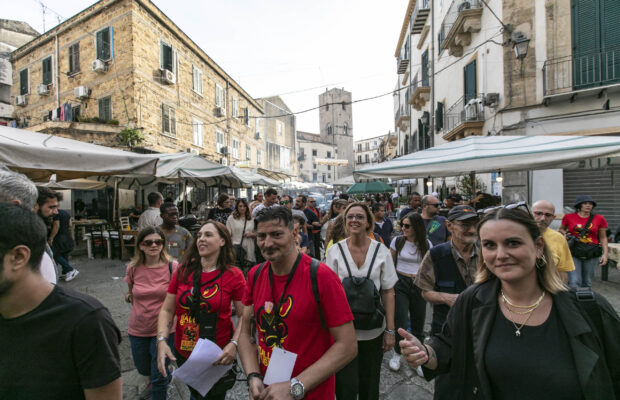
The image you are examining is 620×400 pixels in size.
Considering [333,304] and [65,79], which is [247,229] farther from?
[65,79]

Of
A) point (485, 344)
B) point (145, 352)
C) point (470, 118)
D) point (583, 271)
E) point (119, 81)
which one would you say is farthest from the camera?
point (119, 81)

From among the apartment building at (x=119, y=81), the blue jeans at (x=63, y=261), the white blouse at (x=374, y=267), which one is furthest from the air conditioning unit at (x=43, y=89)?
the white blouse at (x=374, y=267)

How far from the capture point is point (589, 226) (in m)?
4.92

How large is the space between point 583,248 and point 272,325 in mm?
5492

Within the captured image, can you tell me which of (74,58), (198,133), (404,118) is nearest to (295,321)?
(198,133)

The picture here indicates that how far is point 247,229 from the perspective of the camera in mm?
5543

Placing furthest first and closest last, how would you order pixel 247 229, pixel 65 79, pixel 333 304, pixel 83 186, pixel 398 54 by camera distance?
pixel 398 54
pixel 65 79
pixel 83 186
pixel 247 229
pixel 333 304

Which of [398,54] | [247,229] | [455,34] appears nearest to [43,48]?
[247,229]

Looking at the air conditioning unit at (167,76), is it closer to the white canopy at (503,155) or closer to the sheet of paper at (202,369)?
the white canopy at (503,155)

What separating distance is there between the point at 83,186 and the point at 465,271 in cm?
1201

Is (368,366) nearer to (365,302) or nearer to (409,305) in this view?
(365,302)

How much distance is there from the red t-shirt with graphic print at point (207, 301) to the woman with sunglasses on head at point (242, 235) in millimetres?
2874

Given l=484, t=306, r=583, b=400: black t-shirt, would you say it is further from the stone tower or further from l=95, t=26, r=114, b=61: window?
the stone tower

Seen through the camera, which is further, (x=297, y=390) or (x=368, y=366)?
(x=368, y=366)
